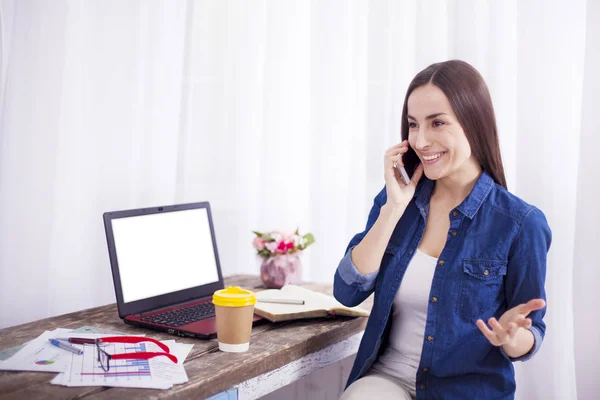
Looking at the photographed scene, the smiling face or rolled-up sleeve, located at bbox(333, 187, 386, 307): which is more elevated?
the smiling face

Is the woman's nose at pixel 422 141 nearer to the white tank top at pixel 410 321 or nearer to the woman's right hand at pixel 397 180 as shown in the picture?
the woman's right hand at pixel 397 180

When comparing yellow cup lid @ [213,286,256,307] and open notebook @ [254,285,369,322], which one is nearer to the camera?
yellow cup lid @ [213,286,256,307]

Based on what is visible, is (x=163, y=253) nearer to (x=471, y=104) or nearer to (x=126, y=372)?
(x=126, y=372)

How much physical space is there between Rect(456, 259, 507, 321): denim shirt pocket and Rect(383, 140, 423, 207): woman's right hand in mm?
216

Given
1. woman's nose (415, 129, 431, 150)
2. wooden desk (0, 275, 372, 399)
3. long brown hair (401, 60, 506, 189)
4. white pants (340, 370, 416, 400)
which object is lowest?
white pants (340, 370, 416, 400)

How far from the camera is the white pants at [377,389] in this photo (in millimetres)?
1211

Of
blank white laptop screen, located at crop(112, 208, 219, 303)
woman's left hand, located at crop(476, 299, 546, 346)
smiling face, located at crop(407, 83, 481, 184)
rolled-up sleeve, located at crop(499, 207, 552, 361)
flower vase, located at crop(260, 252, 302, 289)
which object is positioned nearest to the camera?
woman's left hand, located at crop(476, 299, 546, 346)

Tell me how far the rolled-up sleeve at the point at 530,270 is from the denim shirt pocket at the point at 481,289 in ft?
0.07

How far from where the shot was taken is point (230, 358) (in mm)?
1127

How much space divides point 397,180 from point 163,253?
2.03ft

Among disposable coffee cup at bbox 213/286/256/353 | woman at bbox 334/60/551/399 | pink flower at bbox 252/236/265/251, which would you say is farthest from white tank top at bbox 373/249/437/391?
pink flower at bbox 252/236/265/251

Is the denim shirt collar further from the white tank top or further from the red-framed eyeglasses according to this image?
the red-framed eyeglasses

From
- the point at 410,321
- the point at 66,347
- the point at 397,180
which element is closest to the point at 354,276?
the point at 410,321

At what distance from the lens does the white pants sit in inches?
47.7
